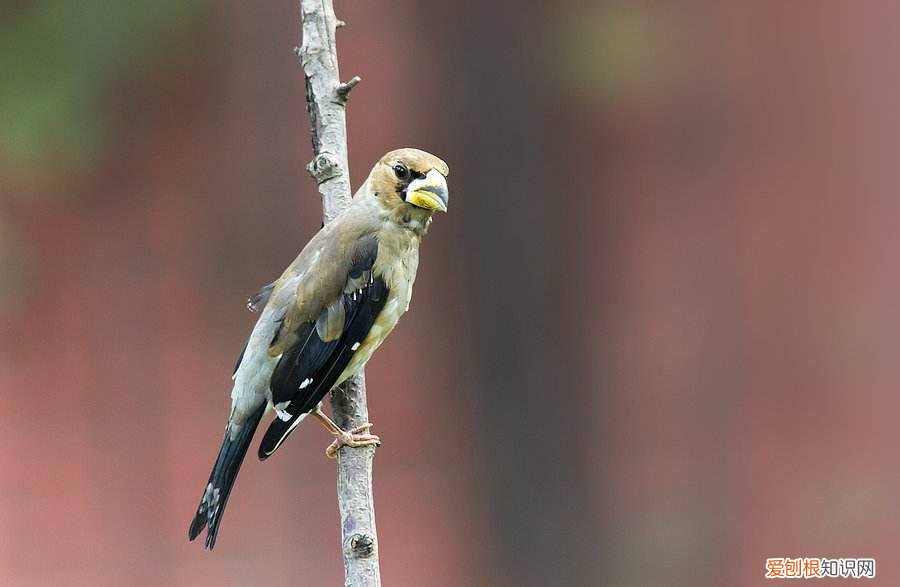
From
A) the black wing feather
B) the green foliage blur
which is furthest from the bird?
the green foliage blur

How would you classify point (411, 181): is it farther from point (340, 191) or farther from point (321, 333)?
point (321, 333)

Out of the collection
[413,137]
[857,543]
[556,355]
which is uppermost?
[413,137]

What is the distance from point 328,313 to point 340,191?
353 millimetres

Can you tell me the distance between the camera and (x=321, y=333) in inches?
141

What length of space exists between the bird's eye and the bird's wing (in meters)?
0.21

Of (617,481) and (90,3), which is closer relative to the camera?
(90,3)

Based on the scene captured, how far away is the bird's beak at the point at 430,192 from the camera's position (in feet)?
11.6

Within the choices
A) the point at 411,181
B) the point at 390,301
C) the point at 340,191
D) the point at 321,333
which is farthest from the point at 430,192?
the point at 321,333

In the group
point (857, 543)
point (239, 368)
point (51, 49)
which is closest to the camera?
point (239, 368)

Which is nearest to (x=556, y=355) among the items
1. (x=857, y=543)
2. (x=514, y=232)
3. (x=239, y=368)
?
(x=514, y=232)

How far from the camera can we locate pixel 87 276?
569 centimetres

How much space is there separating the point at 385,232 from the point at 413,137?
197 cm

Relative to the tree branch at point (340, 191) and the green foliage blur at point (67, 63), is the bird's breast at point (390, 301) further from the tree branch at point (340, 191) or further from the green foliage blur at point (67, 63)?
the green foliage blur at point (67, 63)

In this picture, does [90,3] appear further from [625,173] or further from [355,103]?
[625,173]
